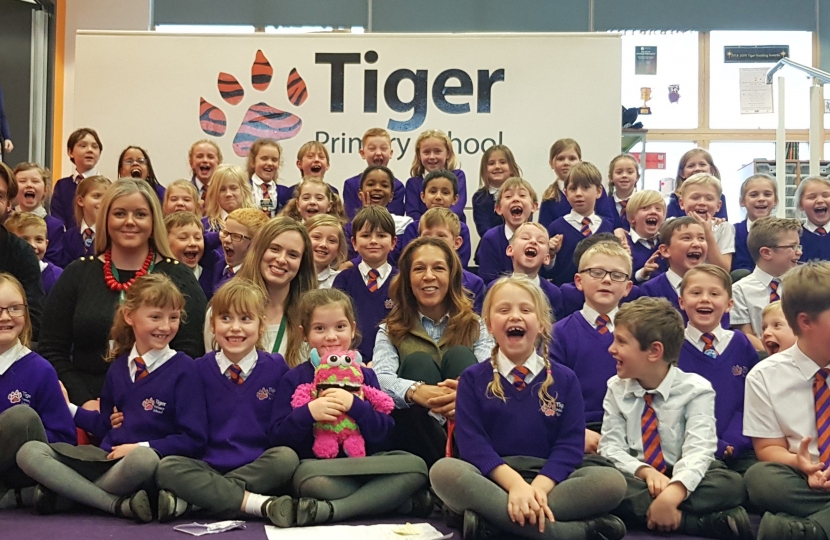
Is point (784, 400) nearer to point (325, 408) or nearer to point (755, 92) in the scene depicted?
point (325, 408)

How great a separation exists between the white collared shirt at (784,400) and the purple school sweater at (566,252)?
6.26 feet

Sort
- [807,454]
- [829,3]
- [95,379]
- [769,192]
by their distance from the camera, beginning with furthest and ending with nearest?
[829,3] < [769,192] < [95,379] < [807,454]

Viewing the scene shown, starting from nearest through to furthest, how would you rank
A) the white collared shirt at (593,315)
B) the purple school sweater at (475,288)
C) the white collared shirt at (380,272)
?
the white collared shirt at (593,315), the purple school sweater at (475,288), the white collared shirt at (380,272)

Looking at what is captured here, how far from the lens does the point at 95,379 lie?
3.09 metres

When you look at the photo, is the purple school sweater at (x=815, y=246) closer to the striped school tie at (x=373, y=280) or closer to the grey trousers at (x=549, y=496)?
the striped school tie at (x=373, y=280)

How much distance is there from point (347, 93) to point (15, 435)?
441cm

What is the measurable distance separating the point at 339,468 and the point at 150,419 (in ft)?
2.10

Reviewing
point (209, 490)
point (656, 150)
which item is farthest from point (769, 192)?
point (656, 150)

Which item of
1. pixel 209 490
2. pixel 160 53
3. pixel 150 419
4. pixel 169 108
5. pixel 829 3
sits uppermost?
pixel 829 3

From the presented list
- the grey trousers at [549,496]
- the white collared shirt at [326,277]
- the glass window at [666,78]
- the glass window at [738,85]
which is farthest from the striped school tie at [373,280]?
the glass window at [738,85]

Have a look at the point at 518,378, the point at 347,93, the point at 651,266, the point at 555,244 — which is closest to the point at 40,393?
the point at 518,378

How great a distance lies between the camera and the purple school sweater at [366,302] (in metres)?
3.56

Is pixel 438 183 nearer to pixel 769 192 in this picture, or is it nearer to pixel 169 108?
pixel 769 192

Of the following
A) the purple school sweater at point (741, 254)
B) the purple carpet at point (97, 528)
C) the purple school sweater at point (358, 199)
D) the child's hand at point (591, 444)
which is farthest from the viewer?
the purple school sweater at point (358, 199)
